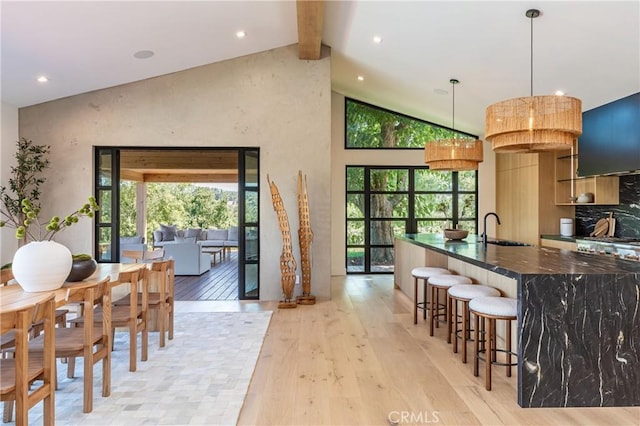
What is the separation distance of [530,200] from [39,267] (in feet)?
22.0

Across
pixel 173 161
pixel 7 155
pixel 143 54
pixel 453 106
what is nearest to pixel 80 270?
pixel 143 54

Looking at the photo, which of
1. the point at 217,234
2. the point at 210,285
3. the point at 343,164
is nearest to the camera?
the point at 210,285

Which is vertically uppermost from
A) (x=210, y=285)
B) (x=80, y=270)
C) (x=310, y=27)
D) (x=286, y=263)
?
(x=310, y=27)

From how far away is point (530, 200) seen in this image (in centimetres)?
640

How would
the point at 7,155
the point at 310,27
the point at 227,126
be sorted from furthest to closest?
1. the point at 227,126
2. the point at 7,155
3. the point at 310,27

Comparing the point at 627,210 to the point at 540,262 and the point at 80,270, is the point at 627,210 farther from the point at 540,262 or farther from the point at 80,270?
the point at 80,270

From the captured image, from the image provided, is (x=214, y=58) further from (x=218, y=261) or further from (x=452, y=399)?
(x=218, y=261)

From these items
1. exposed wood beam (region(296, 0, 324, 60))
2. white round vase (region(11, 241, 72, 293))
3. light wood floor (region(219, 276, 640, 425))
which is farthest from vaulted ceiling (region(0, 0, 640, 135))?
light wood floor (region(219, 276, 640, 425))

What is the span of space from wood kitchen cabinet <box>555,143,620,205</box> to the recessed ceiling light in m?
6.25

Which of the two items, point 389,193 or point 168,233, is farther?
point 168,233

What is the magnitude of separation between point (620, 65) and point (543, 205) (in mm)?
2653

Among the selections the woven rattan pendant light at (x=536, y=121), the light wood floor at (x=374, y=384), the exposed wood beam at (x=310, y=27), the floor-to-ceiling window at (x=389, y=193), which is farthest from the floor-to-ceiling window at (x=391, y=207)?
the woven rattan pendant light at (x=536, y=121)

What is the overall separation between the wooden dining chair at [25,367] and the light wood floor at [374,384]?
3.59 ft

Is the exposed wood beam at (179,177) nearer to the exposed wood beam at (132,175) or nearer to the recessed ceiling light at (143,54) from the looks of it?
the exposed wood beam at (132,175)
